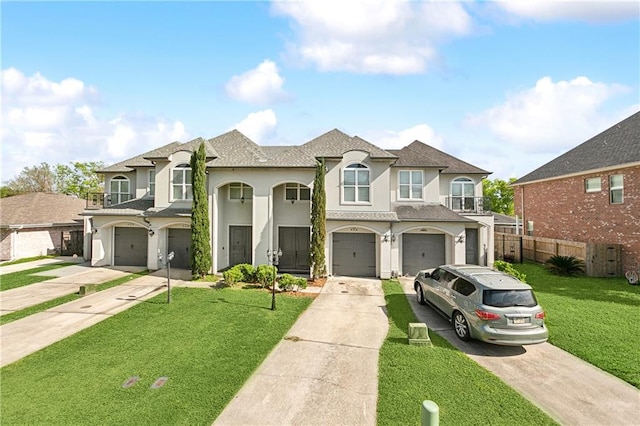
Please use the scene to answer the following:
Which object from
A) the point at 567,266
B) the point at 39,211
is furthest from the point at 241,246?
the point at 39,211

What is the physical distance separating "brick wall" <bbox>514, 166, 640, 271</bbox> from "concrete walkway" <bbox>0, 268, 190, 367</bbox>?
873 inches

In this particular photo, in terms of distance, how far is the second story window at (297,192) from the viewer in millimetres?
17031

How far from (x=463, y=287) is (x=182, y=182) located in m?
14.8

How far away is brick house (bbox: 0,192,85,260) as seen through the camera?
1994 centimetres

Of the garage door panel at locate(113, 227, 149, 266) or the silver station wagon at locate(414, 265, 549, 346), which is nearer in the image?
the silver station wagon at locate(414, 265, 549, 346)

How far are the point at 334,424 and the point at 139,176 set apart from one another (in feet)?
63.7

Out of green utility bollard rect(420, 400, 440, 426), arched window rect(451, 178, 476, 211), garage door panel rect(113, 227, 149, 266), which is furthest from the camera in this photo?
arched window rect(451, 178, 476, 211)

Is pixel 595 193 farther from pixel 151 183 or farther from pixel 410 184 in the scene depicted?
pixel 151 183

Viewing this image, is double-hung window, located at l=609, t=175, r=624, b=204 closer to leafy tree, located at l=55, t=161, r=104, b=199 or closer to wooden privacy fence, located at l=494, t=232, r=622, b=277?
wooden privacy fence, located at l=494, t=232, r=622, b=277

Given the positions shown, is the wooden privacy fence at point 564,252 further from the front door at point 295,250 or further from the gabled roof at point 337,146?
the front door at point 295,250

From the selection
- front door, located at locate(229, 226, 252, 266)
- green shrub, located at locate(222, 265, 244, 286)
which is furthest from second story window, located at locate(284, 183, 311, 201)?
green shrub, located at locate(222, 265, 244, 286)

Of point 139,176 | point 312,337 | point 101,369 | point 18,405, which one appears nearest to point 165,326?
point 101,369

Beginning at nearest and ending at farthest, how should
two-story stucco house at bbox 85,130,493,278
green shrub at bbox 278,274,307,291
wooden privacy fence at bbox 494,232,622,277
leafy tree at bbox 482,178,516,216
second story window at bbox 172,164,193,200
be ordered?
green shrub at bbox 278,274,307,291 < wooden privacy fence at bbox 494,232,622,277 < two-story stucco house at bbox 85,130,493,278 < second story window at bbox 172,164,193,200 < leafy tree at bbox 482,178,516,216

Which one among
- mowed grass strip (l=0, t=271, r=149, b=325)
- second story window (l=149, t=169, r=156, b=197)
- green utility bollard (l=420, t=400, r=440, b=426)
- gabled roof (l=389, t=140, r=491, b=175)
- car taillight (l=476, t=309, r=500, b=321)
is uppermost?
gabled roof (l=389, t=140, r=491, b=175)
